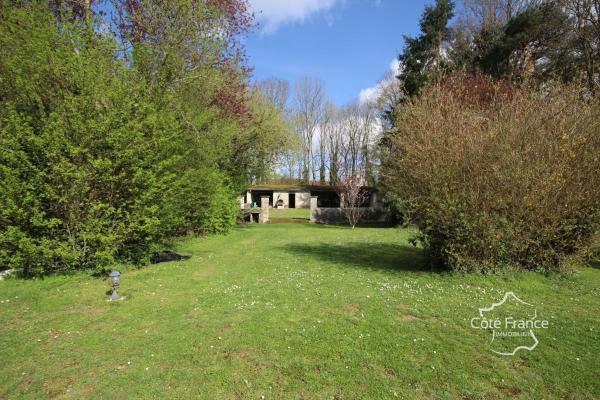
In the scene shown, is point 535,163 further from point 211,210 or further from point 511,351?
point 211,210

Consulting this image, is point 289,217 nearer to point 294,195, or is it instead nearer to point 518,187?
point 294,195

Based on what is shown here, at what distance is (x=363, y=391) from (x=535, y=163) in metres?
6.09

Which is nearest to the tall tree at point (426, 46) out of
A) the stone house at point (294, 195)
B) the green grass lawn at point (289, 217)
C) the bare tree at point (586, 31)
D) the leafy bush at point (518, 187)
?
the bare tree at point (586, 31)

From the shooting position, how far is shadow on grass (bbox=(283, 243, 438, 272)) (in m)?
8.63

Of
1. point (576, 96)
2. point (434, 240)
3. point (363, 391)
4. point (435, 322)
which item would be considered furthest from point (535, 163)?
point (363, 391)

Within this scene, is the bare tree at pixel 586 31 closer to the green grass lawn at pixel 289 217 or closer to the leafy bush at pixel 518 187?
the leafy bush at pixel 518 187

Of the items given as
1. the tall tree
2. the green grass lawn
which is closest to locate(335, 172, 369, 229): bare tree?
the green grass lawn

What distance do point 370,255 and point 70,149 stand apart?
832cm

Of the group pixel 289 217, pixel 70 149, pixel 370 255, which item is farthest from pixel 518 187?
pixel 289 217

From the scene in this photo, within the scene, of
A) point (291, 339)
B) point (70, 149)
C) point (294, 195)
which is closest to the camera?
point (291, 339)

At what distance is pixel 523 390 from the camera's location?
318 centimetres

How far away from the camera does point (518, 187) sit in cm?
672

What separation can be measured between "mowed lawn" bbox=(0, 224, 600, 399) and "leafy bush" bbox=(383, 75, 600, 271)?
1.82 ft

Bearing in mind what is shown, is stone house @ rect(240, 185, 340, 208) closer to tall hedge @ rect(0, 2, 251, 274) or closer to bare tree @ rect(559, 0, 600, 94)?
bare tree @ rect(559, 0, 600, 94)
